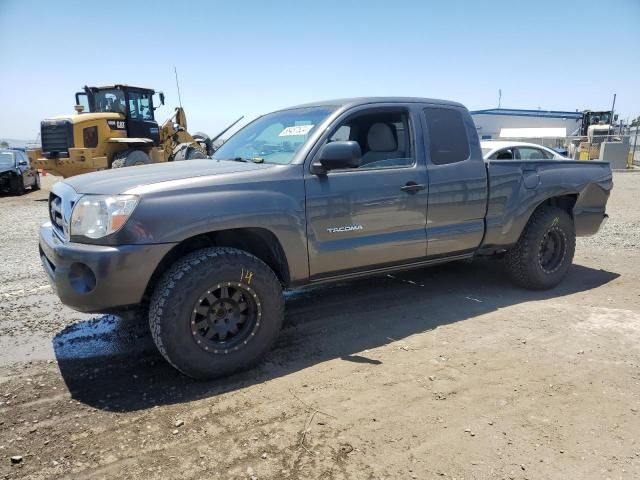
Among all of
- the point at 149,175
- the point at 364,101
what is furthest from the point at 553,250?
the point at 149,175

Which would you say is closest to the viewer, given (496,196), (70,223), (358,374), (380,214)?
(70,223)

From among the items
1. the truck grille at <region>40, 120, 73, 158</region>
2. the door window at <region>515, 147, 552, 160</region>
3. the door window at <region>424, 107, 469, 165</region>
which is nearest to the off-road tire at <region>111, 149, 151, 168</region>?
the truck grille at <region>40, 120, 73, 158</region>

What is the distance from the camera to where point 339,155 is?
3.47 meters

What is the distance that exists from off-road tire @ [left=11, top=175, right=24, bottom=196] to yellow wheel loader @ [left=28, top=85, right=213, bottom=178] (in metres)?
1.78

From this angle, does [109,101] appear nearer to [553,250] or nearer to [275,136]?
[275,136]

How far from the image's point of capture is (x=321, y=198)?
357cm

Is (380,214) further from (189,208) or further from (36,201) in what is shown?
(36,201)

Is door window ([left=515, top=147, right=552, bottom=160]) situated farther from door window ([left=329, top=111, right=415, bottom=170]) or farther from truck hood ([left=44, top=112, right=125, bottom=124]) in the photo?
truck hood ([left=44, top=112, right=125, bottom=124])

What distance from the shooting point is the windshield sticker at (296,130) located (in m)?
3.87

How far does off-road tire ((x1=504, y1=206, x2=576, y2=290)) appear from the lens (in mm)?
4988

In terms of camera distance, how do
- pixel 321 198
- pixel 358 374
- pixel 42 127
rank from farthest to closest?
pixel 42 127, pixel 321 198, pixel 358 374

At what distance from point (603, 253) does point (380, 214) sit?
4.70m

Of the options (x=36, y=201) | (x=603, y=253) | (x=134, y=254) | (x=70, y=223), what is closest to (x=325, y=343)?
(x=134, y=254)

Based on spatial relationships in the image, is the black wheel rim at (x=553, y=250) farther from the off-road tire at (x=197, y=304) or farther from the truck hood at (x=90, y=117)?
the truck hood at (x=90, y=117)
